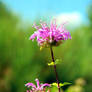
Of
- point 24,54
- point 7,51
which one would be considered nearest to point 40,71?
point 24,54

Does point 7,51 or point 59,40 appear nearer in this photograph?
point 59,40

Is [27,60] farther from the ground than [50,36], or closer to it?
closer to it

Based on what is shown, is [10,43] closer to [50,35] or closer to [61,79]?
[61,79]

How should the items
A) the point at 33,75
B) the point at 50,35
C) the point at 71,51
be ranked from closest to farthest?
1. the point at 50,35
2. the point at 33,75
3. the point at 71,51

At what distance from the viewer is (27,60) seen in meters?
6.01

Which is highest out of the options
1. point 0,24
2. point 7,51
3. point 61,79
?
point 0,24

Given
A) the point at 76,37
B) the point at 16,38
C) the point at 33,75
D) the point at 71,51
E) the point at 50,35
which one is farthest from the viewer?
the point at 76,37

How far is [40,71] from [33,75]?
0.30m

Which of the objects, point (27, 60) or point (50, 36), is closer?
point (50, 36)

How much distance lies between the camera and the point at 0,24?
6.32 metres

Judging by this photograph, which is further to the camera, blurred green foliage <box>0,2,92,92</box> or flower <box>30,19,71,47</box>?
blurred green foliage <box>0,2,92,92</box>

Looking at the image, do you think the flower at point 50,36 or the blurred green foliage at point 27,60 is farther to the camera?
the blurred green foliage at point 27,60

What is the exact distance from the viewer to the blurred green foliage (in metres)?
5.91

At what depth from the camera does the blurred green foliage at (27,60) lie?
5914 millimetres
